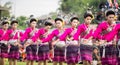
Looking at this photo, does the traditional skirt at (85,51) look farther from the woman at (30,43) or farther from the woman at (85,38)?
the woman at (30,43)

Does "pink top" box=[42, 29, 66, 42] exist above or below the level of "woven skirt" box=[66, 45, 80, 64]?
above

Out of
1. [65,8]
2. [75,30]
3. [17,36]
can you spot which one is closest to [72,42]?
[75,30]

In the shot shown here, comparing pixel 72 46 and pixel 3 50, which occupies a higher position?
pixel 72 46

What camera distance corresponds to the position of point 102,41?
8078 mm

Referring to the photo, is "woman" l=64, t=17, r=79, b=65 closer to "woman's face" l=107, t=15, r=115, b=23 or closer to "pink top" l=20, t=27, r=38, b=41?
"woman's face" l=107, t=15, r=115, b=23

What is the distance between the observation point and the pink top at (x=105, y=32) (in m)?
7.95

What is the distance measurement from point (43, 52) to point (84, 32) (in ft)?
7.31

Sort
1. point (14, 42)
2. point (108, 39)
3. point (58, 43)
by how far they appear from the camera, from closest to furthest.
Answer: point (108, 39), point (58, 43), point (14, 42)

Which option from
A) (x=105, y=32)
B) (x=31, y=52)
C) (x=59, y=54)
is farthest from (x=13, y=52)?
(x=105, y=32)

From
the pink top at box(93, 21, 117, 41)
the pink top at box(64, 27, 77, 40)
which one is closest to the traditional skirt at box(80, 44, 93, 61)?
the pink top at box(64, 27, 77, 40)

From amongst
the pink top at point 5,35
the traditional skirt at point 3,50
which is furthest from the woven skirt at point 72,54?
the traditional skirt at point 3,50

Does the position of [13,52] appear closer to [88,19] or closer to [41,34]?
[41,34]

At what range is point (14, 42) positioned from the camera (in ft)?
38.5

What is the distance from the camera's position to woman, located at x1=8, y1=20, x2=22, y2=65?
1172 cm
